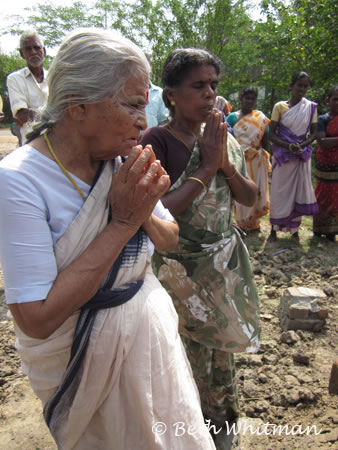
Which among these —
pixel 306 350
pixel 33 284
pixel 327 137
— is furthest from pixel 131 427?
pixel 327 137

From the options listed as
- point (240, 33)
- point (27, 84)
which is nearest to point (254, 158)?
point (27, 84)

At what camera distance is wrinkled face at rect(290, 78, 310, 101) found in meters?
5.28

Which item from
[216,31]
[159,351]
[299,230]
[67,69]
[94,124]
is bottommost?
[299,230]

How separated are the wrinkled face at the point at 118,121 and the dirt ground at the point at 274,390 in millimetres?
1934

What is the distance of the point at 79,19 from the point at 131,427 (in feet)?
58.4

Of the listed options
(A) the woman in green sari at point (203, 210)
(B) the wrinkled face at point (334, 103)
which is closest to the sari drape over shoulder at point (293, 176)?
(B) the wrinkled face at point (334, 103)

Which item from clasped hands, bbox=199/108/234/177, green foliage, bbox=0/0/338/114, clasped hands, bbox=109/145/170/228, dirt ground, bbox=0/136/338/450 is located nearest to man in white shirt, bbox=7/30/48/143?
dirt ground, bbox=0/136/338/450

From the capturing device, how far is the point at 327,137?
527cm

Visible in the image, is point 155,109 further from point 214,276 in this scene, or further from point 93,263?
point 93,263

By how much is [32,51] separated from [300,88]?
3532 millimetres

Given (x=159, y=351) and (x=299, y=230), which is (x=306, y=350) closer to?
(x=159, y=351)

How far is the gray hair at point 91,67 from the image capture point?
3.65ft

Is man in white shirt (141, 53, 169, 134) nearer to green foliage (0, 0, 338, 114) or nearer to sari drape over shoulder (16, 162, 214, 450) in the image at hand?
sari drape over shoulder (16, 162, 214, 450)

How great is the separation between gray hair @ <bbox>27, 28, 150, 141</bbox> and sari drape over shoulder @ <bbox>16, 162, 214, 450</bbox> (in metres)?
0.26
